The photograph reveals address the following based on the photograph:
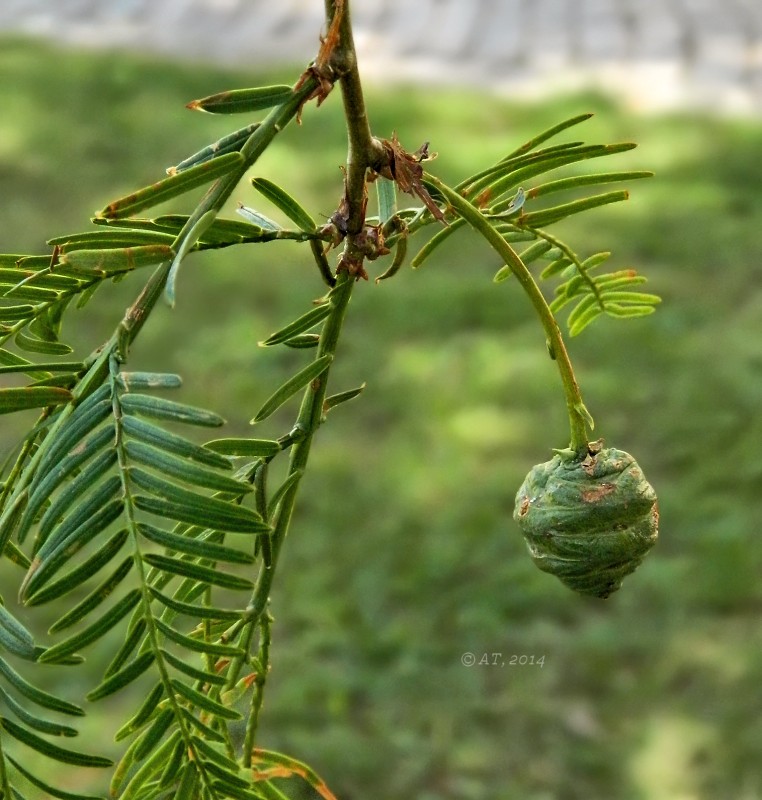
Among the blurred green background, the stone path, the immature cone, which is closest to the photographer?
the immature cone

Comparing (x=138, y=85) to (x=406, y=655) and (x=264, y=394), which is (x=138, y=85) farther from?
Result: (x=406, y=655)

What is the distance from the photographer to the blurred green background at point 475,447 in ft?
6.09

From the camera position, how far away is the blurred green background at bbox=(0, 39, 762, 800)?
186 centimetres

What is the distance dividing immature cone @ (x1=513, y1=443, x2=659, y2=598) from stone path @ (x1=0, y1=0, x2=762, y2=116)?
10.2ft

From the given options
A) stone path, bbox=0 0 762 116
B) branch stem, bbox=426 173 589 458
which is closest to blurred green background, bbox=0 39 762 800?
stone path, bbox=0 0 762 116

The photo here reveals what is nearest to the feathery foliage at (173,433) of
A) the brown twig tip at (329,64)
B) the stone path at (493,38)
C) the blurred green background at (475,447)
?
the brown twig tip at (329,64)

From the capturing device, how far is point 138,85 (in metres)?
3.66


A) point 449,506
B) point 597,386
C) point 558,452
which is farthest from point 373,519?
point 558,452

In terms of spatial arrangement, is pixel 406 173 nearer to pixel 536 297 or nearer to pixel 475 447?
pixel 536 297

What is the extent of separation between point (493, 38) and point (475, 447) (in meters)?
2.19

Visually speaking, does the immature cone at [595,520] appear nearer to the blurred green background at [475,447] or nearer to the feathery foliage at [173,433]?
the feathery foliage at [173,433]

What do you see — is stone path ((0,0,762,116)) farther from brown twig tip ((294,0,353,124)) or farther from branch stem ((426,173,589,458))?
brown twig tip ((294,0,353,124))

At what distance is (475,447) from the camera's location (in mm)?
2371

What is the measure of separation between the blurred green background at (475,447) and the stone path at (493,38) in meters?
0.26
